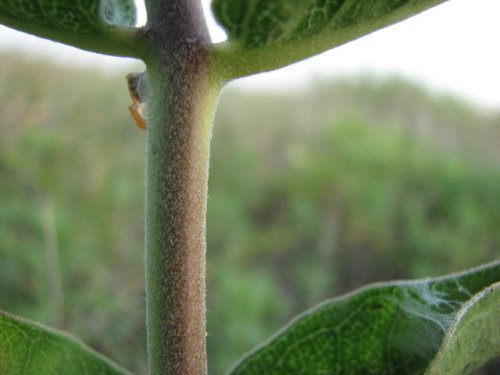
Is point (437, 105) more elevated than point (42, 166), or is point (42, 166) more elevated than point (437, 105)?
point (42, 166)

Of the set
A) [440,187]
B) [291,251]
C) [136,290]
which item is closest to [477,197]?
[440,187]

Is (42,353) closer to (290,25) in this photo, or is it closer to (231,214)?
(290,25)

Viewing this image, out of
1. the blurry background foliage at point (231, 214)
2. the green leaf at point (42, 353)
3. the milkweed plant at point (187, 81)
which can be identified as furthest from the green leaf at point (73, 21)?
the blurry background foliage at point (231, 214)

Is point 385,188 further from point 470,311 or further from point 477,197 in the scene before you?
point 470,311

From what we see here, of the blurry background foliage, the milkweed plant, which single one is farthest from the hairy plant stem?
the blurry background foliage

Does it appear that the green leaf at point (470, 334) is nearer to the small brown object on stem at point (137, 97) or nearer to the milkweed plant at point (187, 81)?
the milkweed plant at point (187, 81)
